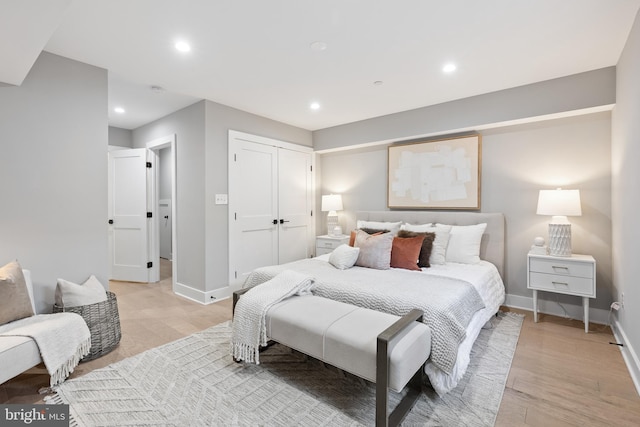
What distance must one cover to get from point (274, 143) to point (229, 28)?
231 cm

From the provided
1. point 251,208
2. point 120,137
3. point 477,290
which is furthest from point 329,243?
point 120,137

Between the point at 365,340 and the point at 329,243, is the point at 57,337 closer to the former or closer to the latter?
the point at 365,340

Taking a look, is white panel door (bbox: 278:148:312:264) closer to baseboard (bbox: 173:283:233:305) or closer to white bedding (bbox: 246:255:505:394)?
baseboard (bbox: 173:283:233:305)

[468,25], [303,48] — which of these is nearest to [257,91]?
[303,48]

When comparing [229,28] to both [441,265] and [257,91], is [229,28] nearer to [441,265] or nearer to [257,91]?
[257,91]

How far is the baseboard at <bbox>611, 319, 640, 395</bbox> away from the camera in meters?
1.97

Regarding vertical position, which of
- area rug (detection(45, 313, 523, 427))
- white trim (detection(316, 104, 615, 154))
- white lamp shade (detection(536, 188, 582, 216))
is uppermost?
white trim (detection(316, 104, 615, 154))

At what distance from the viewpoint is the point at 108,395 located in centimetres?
190

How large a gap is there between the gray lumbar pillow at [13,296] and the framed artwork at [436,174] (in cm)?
391

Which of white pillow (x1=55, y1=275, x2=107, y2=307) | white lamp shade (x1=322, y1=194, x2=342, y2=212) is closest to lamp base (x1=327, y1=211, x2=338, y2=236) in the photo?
white lamp shade (x1=322, y1=194, x2=342, y2=212)

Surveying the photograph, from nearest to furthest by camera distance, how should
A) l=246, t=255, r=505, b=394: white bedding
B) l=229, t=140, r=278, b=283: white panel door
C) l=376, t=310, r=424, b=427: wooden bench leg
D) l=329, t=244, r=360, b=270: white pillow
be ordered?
l=376, t=310, r=424, b=427: wooden bench leg < l=246, t=255, r=505, b=394: white bedding < l=329, t=244, r=360, b=270: white pillow < l=229, t=140, r=278, b=283: white panel door

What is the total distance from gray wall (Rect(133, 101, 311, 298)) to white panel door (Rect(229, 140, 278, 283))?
0.13 m

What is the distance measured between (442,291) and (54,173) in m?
3.29

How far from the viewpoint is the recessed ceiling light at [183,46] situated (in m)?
2.35
